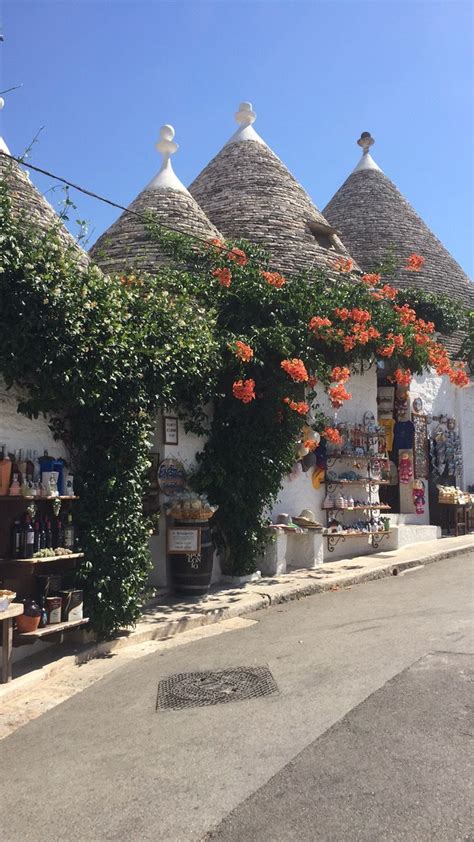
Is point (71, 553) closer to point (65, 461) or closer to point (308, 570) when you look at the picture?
point (65, 461)

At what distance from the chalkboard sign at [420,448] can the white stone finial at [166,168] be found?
24.4 feet

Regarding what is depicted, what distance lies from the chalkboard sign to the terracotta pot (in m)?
11.2

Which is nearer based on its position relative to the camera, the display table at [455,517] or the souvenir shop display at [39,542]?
the souvenir shop display at [39,542]

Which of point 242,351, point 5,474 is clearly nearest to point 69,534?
point 5,474

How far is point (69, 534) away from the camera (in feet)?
22.5

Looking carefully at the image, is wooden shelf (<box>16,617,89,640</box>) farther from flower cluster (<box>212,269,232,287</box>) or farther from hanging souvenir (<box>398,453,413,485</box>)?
hanging souvenir (<box>398,453,413,485</box>)

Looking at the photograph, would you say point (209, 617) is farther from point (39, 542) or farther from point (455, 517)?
point (455, 517)

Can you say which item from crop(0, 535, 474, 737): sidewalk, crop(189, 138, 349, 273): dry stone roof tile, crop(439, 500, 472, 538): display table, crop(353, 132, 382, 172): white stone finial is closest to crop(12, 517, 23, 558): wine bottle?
crop(0, 535, 474, 737): sidewalk

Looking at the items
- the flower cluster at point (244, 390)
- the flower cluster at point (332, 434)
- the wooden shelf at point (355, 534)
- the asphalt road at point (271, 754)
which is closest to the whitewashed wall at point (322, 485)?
the wooden shelf at point (355, 534)

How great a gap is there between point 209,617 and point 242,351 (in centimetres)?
365

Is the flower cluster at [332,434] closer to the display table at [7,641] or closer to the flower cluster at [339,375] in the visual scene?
the flower cluster at [339,375]

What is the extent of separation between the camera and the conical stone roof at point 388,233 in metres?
18.6

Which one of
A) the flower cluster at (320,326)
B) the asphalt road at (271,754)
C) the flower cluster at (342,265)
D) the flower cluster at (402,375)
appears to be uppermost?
the flower cluster at (342,265)

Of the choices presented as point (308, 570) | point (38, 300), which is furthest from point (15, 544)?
point (308, 570)
